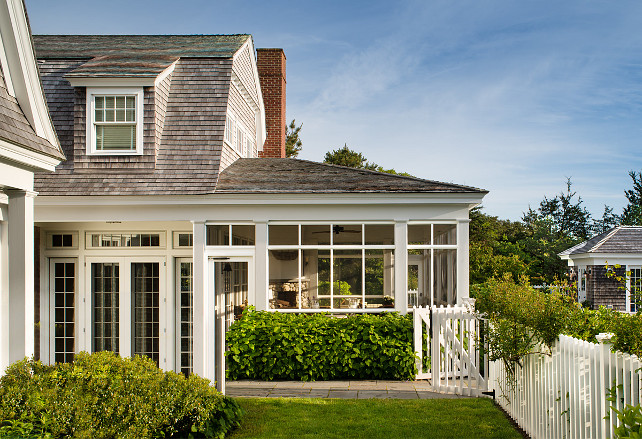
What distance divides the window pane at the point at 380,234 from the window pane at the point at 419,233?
2.14ft

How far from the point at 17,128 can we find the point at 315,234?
6308 mm

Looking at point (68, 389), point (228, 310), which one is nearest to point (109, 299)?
point (228, 310)

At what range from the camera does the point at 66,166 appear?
12.5 metres

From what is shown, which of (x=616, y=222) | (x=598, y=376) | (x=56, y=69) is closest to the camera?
(x=598, y=376)

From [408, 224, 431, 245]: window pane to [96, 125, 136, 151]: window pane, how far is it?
20.6 ft

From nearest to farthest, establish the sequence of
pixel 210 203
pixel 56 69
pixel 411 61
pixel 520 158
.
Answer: pixel 210 203, pixel 56 69, pixel 411 61, pixel 520 158

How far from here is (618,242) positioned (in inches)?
1164

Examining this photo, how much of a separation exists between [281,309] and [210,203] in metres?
2.59

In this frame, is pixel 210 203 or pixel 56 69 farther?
pixel 56 69

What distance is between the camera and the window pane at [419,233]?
12789 mm

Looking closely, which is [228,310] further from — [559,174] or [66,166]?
[559,174]

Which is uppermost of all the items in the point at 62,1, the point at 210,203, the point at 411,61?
the point at 411,61

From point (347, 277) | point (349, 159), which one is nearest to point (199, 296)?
point (347, 277)

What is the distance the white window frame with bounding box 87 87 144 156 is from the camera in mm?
12531
